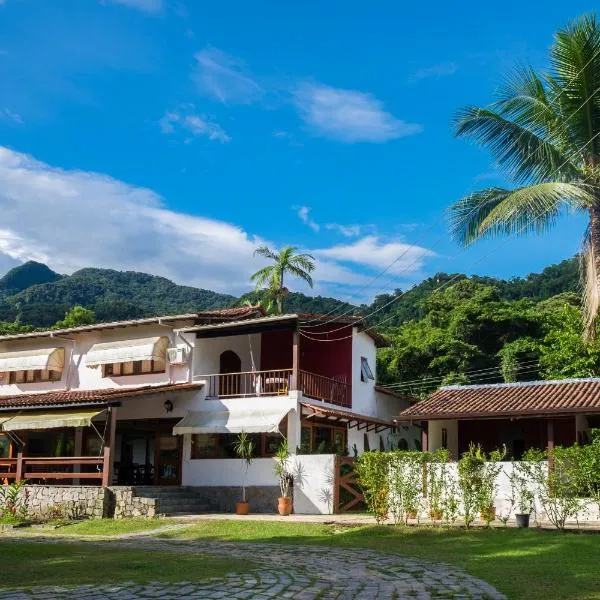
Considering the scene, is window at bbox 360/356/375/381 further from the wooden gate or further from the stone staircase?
the stone staircase

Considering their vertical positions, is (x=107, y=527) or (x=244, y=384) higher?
(x=244, y=384)

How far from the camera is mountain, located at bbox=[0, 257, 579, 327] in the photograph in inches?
2037

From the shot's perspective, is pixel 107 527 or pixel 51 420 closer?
pixel 107 527

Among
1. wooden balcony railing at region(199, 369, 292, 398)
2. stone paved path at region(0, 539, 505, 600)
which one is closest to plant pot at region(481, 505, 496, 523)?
stone paved path at region(0, 539, 505, 600)

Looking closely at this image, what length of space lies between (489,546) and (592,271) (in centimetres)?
666

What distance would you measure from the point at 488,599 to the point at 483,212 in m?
10.7

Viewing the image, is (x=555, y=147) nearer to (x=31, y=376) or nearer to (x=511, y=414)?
(x=511, y=414)

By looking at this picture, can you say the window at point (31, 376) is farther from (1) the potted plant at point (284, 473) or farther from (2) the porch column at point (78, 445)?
(1) the potted plant at point (284, 473)

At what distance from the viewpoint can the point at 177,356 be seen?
24.9m

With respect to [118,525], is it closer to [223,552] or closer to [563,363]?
[223,552]

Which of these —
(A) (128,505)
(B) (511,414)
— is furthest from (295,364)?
(B) (511,414)

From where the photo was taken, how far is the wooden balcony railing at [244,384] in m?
24.0

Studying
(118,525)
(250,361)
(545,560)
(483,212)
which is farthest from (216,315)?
A: (545,560)

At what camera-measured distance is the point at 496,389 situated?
24016 mm
